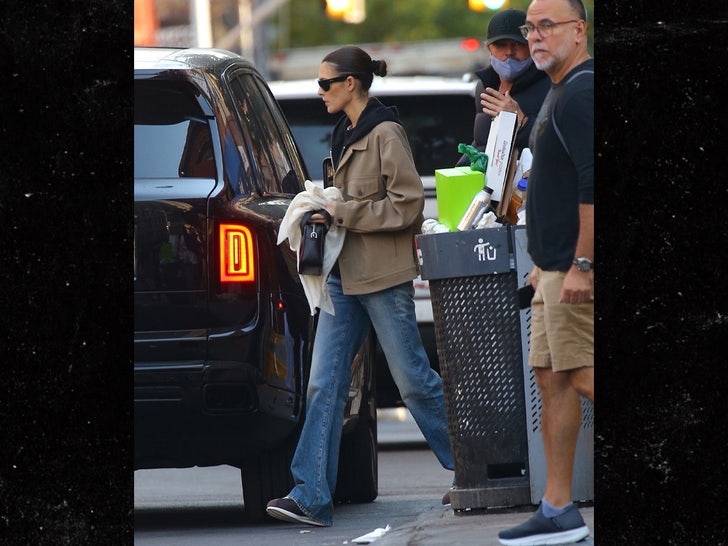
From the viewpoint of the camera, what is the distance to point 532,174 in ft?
18.0

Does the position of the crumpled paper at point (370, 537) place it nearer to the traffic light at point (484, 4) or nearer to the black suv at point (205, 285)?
the black suv at point (205, 285)

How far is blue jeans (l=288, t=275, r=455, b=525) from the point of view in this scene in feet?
22.0

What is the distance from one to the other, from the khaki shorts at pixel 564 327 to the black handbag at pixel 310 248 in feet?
3.98

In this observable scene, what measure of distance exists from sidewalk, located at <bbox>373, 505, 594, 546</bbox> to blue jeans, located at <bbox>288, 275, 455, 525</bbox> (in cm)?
43

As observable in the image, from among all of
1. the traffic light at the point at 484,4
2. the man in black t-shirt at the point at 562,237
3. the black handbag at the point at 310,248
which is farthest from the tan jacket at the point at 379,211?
the traffic light at the point at 484,4

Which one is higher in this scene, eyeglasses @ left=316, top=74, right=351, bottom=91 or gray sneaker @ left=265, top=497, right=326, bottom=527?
eyeglasses @ left=316, top=74, right=351, bottom=91

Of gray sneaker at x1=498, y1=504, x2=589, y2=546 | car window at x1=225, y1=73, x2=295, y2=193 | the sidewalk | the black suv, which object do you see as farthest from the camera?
car window at x1=225, y1=73, x2=295, y2=193

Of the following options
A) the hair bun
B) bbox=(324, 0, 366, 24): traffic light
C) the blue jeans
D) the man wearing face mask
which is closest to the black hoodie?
the hair bun

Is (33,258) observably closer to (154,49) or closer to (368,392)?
(154,49)

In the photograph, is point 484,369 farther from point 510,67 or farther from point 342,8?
point 342,8

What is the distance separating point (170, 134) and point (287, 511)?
152 centimetres

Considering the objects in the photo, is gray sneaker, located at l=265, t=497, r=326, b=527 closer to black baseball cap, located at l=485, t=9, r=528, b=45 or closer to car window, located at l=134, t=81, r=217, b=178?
car window, located at l=134, t=81, r=217, b=178

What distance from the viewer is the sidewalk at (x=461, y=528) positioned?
18.7 ft

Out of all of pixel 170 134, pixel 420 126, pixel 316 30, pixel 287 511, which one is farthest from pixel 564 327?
pixel 316 30
